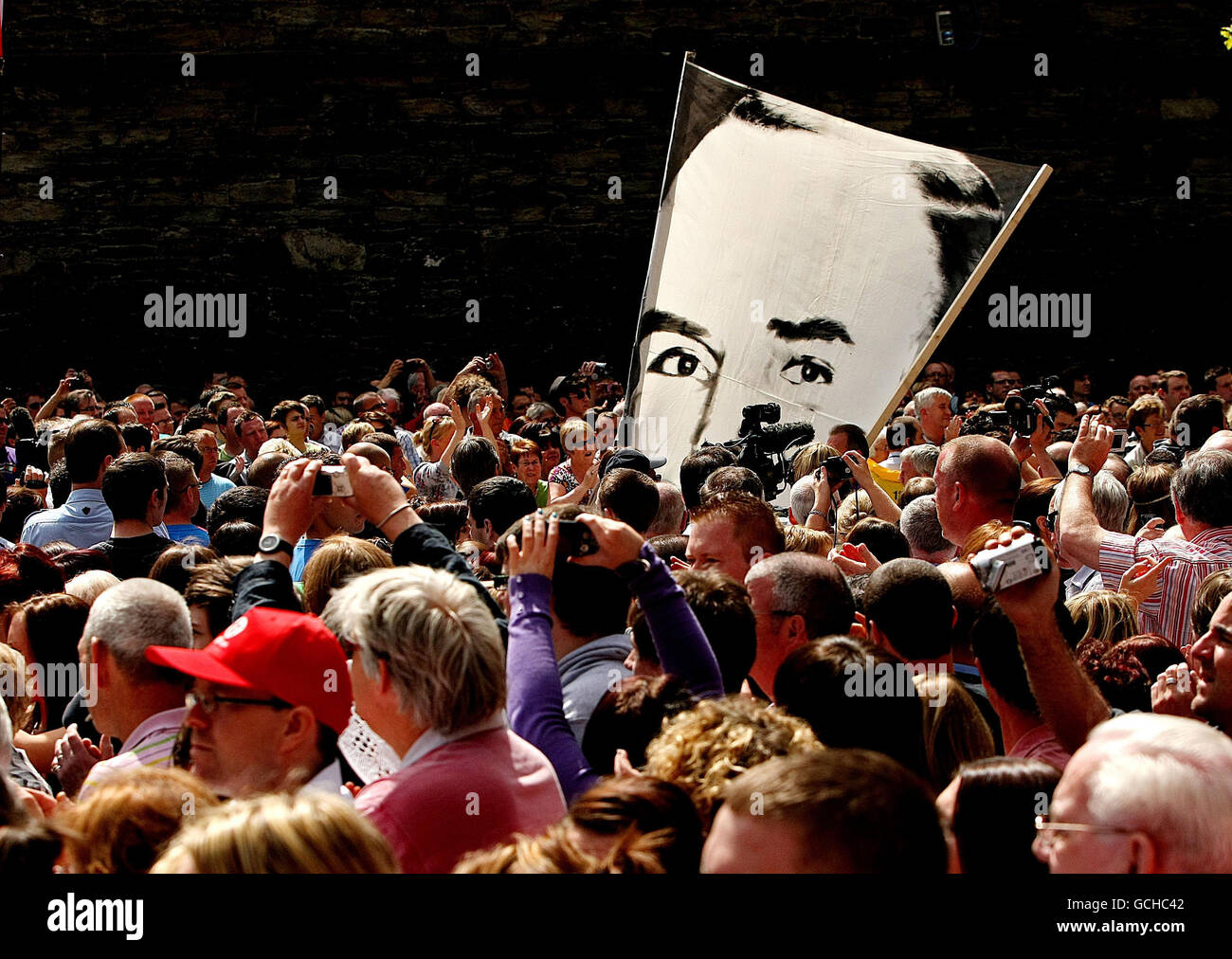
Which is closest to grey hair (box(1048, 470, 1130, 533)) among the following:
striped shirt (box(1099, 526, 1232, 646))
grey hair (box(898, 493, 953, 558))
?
grey hair (box(898, 493, 953, 558))

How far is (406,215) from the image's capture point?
49.3ft

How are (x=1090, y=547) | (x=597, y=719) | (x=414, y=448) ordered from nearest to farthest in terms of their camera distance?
(x=597, y=719) < (x=1090, y=547) < (x=414, y=448)

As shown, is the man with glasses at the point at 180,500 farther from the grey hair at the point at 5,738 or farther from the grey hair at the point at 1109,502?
the grey hair at the point at 1109,502

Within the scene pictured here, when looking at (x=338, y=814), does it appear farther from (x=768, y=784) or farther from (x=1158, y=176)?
(x=1158, y=176)

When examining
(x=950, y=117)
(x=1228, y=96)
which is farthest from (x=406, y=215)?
(x=1228, y=96)

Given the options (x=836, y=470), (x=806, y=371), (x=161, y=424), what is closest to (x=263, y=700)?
(x=836, y=470)

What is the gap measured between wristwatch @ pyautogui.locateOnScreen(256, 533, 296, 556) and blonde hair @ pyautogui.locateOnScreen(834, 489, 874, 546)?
3044 millimetres

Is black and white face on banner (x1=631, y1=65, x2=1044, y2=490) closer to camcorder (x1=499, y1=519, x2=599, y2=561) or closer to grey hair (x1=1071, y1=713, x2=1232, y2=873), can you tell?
camcorder (x1=499, y1=519, x2=599, y2=561)

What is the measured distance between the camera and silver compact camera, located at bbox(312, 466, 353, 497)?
10.2 feet

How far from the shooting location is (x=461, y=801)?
7.70ft
